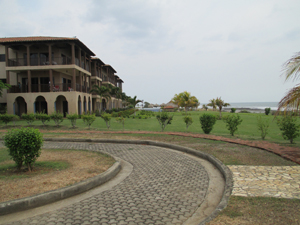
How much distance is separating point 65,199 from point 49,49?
87.2 ft

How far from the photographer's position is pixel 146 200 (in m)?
4.28

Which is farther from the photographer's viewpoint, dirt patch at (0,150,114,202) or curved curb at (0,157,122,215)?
dirt patch at (0,150,114,202)

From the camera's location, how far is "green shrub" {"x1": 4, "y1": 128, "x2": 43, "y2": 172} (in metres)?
5.57

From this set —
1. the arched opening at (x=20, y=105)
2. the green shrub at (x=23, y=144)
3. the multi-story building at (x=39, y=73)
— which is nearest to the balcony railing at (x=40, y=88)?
the multi-story building at (x=39, y=73)

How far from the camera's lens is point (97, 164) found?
6633 millimetres

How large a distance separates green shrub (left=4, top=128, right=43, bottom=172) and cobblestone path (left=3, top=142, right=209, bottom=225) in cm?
236

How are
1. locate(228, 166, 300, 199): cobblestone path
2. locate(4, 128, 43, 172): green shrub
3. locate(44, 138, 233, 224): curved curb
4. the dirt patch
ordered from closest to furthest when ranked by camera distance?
locate(44, 138, 233, 224): curved curb < locate(228, 166, 300, 199): cobblestone path < the dirt patch < locate(4, 128, 43, 172): green shrub

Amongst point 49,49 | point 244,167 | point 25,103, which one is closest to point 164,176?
point 244,167

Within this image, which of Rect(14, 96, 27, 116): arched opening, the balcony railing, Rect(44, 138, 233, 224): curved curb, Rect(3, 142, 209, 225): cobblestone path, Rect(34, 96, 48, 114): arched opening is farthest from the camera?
Rect(34, 96, 48, 114): arched opening

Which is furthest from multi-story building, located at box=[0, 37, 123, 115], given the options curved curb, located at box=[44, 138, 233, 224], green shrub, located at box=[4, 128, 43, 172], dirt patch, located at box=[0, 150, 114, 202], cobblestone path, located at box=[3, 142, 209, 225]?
cobblestone path, located at box=[3, 142, 209, 225]

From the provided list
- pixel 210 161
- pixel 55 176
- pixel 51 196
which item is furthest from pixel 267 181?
pixel 55 176

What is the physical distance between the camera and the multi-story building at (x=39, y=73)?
89.7 ft

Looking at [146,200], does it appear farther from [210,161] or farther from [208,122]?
[208,122]

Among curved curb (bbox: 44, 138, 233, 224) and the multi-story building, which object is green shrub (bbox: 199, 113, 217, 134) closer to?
curved curb (bbox: 44, 138, 233, 224)
